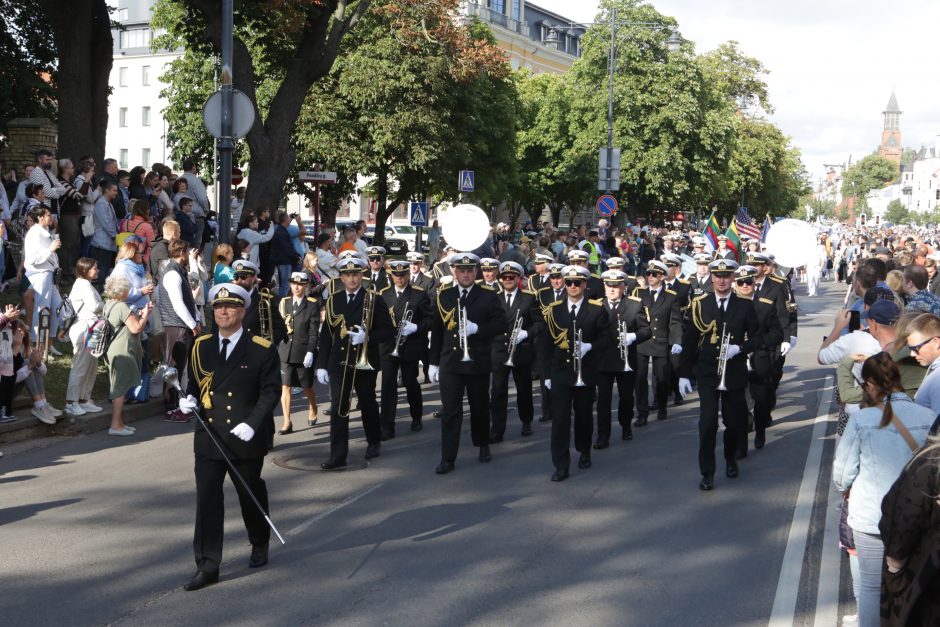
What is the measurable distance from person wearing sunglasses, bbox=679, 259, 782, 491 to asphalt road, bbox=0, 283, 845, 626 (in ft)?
1.75

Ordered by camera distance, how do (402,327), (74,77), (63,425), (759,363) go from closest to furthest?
(63,425) → (759,363) → (402,327) → (74,77)

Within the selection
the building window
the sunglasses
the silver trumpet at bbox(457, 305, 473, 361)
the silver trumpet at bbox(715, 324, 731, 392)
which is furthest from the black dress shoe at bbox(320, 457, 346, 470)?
the building window

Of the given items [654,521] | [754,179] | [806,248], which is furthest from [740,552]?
[754,179]

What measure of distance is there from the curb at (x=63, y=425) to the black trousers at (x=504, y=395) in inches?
162

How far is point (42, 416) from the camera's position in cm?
1153

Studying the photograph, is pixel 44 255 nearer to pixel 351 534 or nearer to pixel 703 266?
pixel 351 534

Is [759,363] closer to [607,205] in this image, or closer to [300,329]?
[300,329]

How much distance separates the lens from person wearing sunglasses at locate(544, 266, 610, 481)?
1049 centimetres

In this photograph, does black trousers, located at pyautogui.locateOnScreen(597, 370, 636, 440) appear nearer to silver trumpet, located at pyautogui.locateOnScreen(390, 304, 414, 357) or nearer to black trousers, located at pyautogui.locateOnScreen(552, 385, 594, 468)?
black trousers, located at pyautogui.locateOnScreen(552, 385, 594, 468)

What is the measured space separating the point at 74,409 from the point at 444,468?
434 cm

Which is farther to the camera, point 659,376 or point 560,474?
point 659,376

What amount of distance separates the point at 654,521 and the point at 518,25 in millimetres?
76390

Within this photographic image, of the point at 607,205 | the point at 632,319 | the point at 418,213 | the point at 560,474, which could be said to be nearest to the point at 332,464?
the point at 560,474

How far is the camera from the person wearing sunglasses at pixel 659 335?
1393 cm
